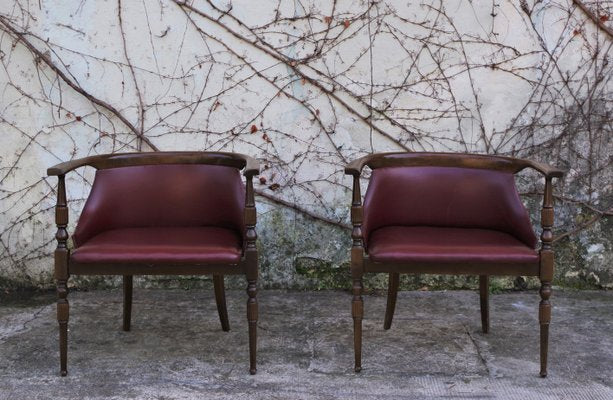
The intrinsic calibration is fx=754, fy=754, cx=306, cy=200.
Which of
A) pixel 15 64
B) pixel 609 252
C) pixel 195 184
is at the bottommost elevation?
pixel 609 252

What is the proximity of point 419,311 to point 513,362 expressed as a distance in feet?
2.35

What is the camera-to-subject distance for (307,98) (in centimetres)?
378

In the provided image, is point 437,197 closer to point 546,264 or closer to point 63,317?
point 546,264

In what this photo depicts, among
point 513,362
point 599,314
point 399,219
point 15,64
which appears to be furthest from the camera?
point 15,64

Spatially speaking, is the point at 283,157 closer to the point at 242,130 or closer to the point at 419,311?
the point at 242,130

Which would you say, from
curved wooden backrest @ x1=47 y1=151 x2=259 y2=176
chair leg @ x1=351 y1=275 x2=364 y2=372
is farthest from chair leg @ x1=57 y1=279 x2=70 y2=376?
chair leg @ x1=351 y1=275 x2=364 y2=372

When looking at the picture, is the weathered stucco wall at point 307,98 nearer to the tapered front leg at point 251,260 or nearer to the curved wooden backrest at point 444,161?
the curved wooden backrest at point 444,161

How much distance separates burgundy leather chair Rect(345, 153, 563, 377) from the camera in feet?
8.63

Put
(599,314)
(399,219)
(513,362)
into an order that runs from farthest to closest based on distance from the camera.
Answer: (599,314) → (399,219) → (513,362)

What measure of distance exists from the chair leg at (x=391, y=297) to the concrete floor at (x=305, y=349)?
0.19 ft

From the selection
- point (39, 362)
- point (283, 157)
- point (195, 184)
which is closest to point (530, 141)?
point (283, 157)

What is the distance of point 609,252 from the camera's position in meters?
3.84

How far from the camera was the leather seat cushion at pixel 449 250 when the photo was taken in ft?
8.60

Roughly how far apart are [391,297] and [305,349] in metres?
0.45
